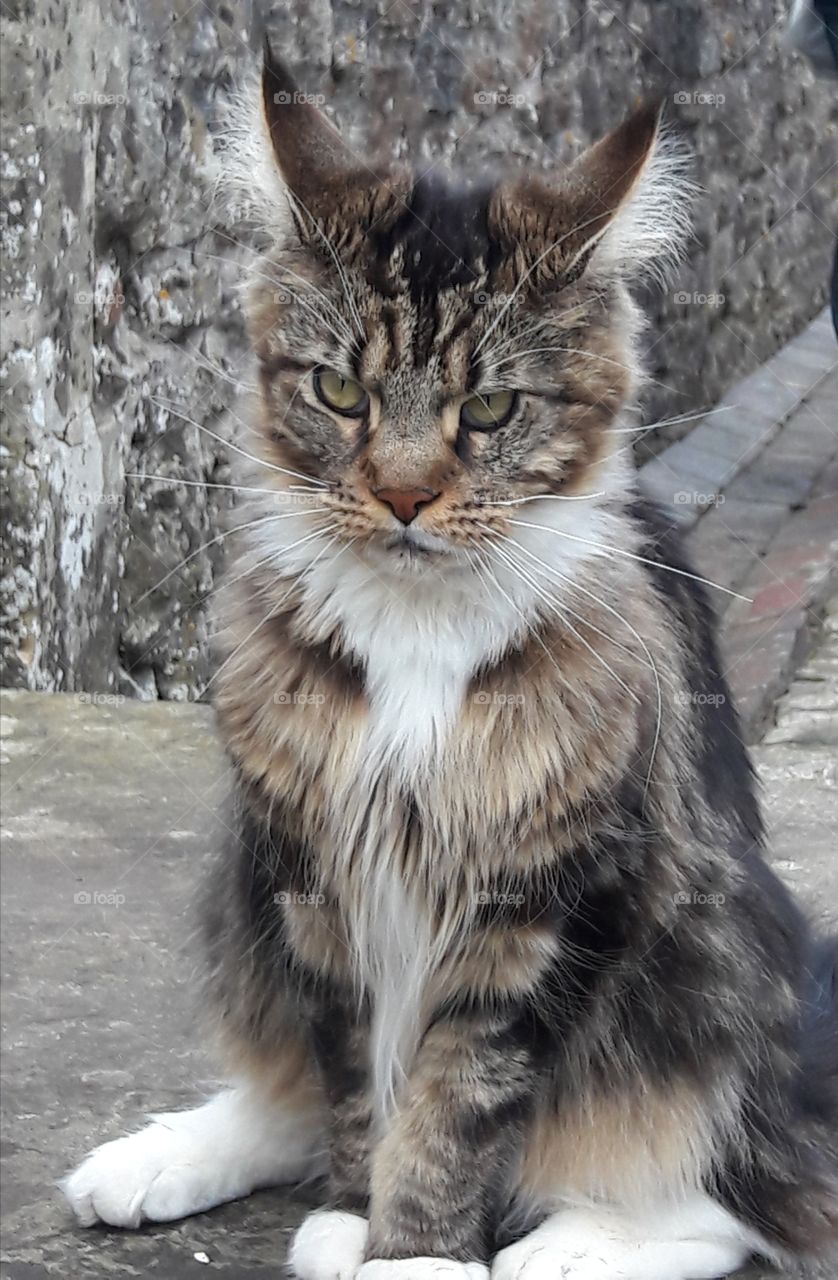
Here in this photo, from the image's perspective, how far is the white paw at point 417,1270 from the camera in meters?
2.03

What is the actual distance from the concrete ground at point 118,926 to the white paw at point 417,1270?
19 centimetres

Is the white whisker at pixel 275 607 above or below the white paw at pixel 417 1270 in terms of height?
above

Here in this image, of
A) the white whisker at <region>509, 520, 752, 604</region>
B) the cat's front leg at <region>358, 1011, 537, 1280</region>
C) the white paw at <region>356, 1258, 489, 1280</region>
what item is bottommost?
the white paw at <region>356, 1258, 489, 1280</region>

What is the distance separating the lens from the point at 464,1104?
2027 millimetres

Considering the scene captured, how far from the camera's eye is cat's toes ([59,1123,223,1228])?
7.48 ft

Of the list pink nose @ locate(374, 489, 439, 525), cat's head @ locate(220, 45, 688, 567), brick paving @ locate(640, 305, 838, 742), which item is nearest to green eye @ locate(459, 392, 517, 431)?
cat's head @ locate(220, 45, 688, 567)

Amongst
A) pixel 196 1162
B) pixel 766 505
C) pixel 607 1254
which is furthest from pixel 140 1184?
pixel 766 505

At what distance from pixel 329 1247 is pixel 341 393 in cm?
107

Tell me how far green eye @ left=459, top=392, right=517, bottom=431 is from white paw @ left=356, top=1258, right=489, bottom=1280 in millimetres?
1017

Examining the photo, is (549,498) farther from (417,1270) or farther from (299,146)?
(417,1270)

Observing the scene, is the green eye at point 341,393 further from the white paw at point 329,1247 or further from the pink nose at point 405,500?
the white paw at point 329,1247

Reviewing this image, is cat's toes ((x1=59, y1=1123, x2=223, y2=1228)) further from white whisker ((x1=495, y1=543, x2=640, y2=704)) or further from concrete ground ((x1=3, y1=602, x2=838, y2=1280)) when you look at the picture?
white whisker ((x1=495, y1=543, x2=640, y2=704))

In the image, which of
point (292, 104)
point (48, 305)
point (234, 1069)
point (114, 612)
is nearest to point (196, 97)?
point (48, 305)

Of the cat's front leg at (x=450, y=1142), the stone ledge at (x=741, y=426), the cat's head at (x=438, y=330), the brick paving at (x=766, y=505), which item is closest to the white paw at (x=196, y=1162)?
the cat's front leg at (x=450, y=1142)
